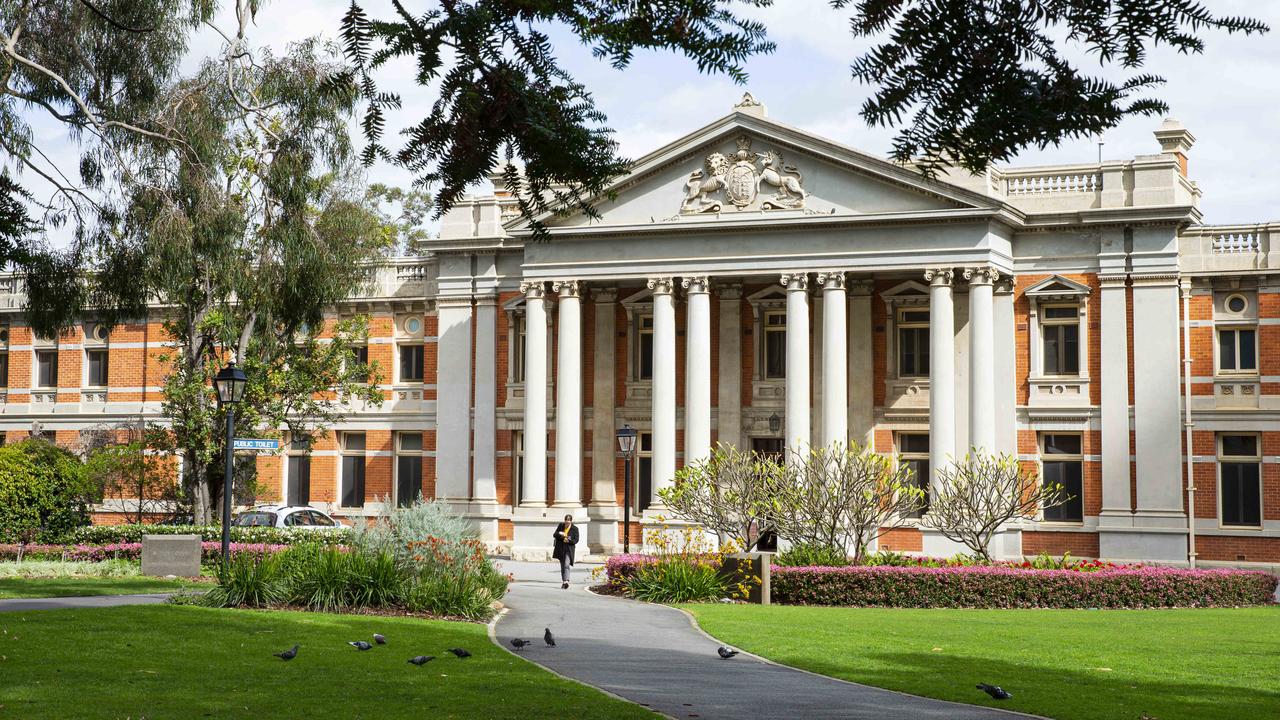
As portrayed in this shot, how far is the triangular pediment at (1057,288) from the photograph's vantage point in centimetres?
3528

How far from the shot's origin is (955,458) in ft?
112

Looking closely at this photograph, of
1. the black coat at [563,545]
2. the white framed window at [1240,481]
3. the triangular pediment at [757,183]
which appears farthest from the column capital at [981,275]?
the black coat at [563,545]

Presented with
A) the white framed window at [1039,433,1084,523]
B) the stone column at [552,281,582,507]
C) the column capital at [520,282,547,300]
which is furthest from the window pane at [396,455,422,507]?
the white framed window at [1039,433,1084,523]

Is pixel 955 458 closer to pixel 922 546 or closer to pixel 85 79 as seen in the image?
pixel 922 546

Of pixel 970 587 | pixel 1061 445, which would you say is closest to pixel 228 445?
pixel 970 587

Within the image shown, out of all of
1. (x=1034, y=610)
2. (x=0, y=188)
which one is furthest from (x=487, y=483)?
(x=0, y=188)

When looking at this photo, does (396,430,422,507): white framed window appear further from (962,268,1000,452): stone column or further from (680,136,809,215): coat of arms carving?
(962,268,1000,452): stone column

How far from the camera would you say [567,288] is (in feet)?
124

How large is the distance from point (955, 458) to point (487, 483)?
45.1 feet

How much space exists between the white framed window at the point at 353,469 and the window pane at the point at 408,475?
4.17 feet

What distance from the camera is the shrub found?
84.0 feet

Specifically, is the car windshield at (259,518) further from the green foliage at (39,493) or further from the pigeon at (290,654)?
the pigeon at (290,654)

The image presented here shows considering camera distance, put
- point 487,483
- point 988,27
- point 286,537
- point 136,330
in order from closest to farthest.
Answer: point 988,27
point 286,537
point 487,483
point 136,330

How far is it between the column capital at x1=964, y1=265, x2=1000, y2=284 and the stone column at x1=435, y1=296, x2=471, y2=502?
14.8 metres
